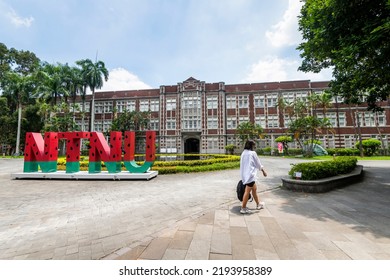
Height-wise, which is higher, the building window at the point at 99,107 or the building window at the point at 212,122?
the building window at the point at 99,107

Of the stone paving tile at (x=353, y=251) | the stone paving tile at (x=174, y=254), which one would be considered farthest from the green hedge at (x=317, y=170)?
the stone paving tile at (x=174, y=254)

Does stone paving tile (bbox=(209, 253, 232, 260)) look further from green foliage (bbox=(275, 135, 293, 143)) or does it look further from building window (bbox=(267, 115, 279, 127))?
building window (bbox=(267, 115, 279, 127))

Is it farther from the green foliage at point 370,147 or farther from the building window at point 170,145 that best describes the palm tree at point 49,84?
the green foliage at point 370,147

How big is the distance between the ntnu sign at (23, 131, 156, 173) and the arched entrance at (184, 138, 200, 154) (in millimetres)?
27303

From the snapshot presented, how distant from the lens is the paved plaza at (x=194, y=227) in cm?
296

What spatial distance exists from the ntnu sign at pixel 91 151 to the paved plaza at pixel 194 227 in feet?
12.2

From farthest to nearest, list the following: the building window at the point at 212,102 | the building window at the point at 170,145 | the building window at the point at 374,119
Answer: the building window at the point at 212,102 → the building window at the point at 170,145 → the building window at the point at 374,119

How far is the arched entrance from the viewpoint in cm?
3883

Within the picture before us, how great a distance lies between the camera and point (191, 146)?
41.0m

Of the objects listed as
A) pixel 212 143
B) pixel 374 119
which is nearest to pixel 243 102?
pixel 212 143

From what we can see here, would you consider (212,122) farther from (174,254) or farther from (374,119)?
(174,254)

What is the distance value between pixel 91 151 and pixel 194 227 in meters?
8.71

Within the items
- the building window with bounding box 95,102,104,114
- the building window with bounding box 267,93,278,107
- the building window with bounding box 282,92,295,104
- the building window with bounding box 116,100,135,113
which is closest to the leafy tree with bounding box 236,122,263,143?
the building window with bounding box 267,93,278,107
